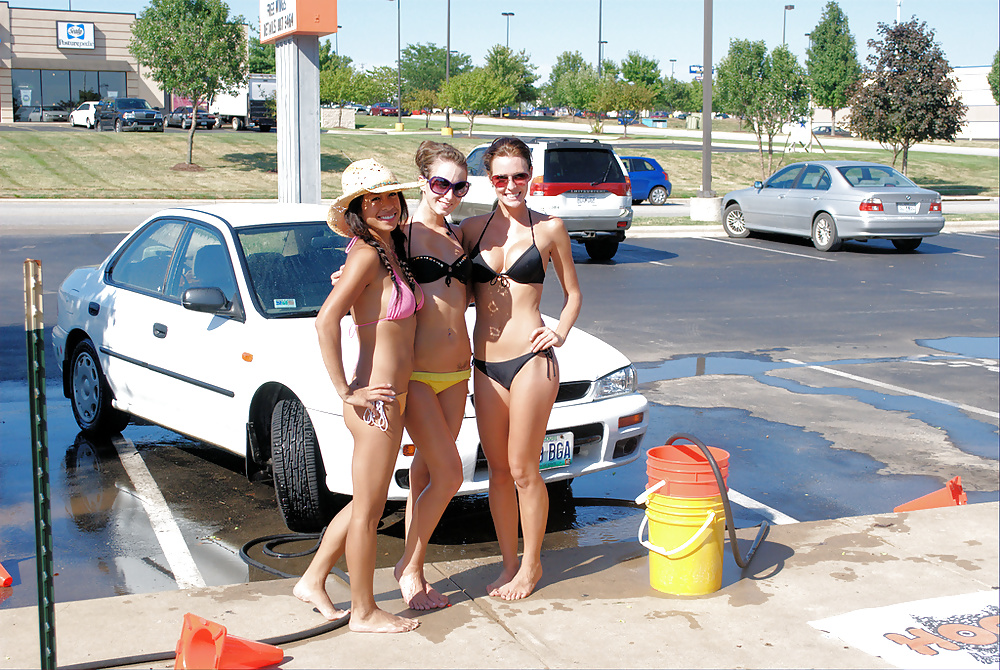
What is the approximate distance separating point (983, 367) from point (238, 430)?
712cm

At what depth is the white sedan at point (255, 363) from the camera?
16.1 ft

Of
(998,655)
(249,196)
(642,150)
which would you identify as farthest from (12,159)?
(998,655)

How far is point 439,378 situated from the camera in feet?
12.9

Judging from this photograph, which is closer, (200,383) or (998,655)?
(998,655)

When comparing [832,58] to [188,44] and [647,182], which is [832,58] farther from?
[188,44]

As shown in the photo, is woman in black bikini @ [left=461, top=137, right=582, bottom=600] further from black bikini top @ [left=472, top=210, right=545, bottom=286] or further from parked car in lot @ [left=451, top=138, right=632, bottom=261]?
parked car in lot @ [left=451, top=138, right=632, bottom=261]

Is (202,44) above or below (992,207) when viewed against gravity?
above

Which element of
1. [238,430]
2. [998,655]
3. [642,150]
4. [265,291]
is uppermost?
[642,150]

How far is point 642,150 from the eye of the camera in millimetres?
43594

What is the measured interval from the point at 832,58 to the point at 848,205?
66.6 m

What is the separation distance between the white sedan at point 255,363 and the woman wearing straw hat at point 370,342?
96 cm

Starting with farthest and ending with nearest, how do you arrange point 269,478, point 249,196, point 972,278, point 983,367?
point 249,196, point 972,278, point 983,367, point 269,478

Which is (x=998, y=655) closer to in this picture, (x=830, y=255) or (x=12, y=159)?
(x=830, y=255)

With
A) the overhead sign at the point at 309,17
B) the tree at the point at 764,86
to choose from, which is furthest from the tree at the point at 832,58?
the overhead sign at the point at 309,17
